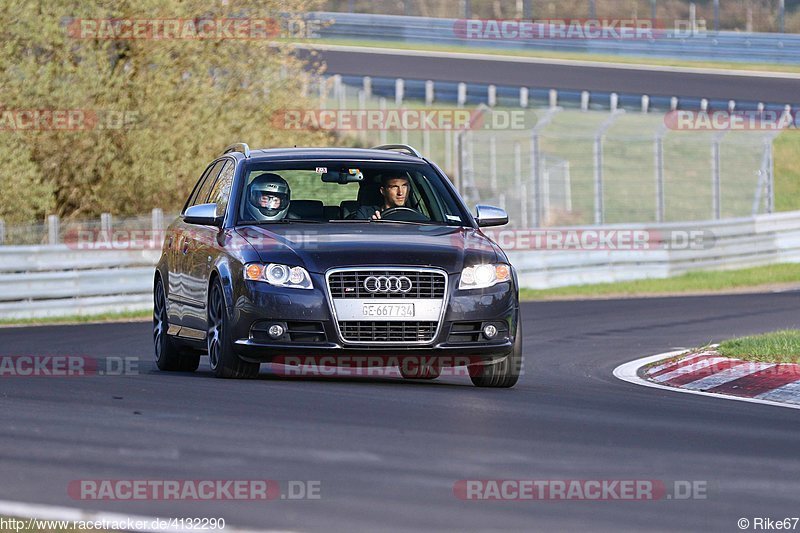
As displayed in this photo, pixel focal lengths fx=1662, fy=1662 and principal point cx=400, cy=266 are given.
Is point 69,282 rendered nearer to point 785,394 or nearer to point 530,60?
point 785,394

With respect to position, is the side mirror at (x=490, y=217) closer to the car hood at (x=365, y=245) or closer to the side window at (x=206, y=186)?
the car hood at (x=365, y=245)

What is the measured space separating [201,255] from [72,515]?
6.03 metres

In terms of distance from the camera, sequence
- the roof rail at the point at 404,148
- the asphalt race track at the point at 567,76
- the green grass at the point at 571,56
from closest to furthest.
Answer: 1. the roof rail at the point at 404,148
2. the asphalt race track at the point at 567,76
3. the green grass at the point at 571,56

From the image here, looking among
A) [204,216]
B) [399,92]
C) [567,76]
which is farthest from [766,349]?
[567,76]

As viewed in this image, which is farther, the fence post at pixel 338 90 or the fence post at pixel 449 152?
the fence post at pixel 449 152

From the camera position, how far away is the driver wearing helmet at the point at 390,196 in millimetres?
12086

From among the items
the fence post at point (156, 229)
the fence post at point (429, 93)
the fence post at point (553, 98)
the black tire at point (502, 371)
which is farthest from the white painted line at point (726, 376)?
the fence post at point (429, 93)

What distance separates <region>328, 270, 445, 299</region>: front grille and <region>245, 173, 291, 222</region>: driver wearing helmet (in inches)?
47.4

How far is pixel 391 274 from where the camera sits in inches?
428

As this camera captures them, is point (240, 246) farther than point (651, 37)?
No

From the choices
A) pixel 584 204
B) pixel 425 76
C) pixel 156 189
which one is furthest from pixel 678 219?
pixel 156 189

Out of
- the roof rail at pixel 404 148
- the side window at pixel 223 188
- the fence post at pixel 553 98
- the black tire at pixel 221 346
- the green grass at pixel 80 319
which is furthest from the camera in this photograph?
the fence post at pixel 553 98

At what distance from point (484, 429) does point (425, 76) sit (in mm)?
41593

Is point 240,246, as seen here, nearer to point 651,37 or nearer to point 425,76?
point 425,76
